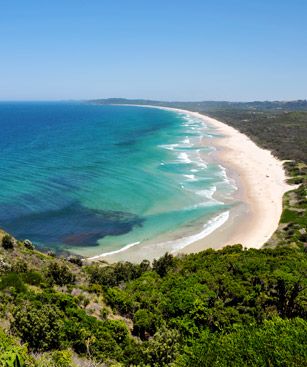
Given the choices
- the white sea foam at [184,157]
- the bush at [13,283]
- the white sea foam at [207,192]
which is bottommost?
the white sea foam at [207,192]

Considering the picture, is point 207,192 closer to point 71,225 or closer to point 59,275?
point 71,225

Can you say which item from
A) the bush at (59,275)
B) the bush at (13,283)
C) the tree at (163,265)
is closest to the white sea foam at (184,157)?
the tree at (163,265)

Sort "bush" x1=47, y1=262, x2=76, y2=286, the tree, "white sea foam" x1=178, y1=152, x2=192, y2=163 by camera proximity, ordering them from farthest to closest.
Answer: "white sea foam" x1=178, y1=152, x2=192, y2=163, the tree, "bush" x1=47, y1=262, x2=76, y2=286

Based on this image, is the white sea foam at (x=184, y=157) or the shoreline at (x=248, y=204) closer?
the shoreline at (x=248, y=204)

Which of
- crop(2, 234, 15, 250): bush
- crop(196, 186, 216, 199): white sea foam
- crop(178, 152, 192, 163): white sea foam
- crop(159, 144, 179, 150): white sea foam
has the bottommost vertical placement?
crop(196, 186, 216, 199): white sea foam

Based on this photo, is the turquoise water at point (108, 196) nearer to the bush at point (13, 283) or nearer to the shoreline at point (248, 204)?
the shoreline at point (248, 204)

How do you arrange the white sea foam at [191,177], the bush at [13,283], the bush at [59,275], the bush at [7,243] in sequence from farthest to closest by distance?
the white sea foam at [191,177] < the bush at [7,243] < the bush at [59,275] < the bush at [13,283]

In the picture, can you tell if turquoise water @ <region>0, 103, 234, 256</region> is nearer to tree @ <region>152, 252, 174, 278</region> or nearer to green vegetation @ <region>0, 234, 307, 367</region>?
tree @ <region>152, 252, 174, 278</region>

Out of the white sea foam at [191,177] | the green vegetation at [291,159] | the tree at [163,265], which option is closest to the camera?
the tree at [163,265]

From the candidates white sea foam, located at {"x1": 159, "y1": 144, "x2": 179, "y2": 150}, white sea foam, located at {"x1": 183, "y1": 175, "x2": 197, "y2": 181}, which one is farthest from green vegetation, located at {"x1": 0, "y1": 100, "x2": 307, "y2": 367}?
white sea foam, located at {"x1": 159, "y1": 144, "x2": 179, "y2": 150}
